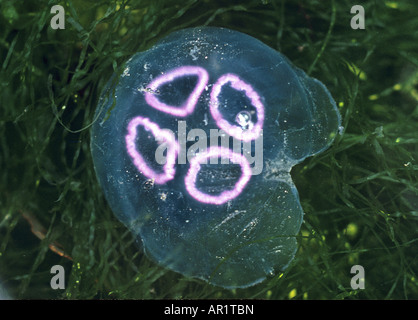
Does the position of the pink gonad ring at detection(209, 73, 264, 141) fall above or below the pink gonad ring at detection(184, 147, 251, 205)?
above

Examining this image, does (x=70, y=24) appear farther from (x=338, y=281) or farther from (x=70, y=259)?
(x=338, y=281)

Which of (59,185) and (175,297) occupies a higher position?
(59,185)

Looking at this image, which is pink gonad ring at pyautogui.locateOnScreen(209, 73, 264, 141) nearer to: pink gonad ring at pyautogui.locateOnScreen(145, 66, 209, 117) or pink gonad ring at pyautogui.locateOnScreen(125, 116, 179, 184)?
pink gonad ring at pyautogui.locateOnScreen(145, 66, 209, 117)

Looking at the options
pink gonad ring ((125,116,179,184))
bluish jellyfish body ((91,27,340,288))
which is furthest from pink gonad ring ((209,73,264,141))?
pink gonad ring ((125,116,179,184))

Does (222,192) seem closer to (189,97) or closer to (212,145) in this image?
(212,145)

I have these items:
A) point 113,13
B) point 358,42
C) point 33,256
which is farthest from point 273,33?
point 33,256

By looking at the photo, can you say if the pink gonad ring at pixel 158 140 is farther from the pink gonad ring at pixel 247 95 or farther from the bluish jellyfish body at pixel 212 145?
the pink gonad ring at pixel 247 95

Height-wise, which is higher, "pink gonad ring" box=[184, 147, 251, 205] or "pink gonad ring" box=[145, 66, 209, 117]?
"pink gonad ring" box=[145, 66, 209, 117]

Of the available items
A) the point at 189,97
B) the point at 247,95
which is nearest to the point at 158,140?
the point at 189,97
